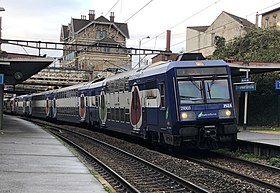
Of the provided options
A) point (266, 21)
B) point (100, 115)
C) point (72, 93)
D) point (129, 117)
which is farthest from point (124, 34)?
point (129, 117)

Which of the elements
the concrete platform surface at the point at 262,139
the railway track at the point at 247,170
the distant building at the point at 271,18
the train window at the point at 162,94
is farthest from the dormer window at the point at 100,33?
the train window at the point at 162,94

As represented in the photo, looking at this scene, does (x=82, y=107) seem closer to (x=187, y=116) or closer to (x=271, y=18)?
(x=187, y=116)

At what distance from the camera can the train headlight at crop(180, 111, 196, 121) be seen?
48.4 feet

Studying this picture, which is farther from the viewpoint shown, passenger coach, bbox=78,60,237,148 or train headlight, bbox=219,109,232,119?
train headlight, bbox=219,109,232,119

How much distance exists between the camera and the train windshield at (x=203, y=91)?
14.9 meters

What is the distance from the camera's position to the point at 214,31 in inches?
2594

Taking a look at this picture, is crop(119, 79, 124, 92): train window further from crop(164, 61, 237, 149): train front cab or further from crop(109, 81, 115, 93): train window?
crop(164, 61, 237, 149): train front cab

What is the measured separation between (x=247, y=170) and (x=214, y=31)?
54.1m

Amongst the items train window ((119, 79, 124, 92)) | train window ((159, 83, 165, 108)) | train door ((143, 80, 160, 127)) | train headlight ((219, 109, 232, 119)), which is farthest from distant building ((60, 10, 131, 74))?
train headlight ((219, 109, 232, 119))

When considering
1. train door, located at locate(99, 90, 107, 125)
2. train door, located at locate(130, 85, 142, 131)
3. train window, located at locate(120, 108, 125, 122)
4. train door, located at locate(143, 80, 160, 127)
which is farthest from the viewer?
train door, located at locate(99, 90, 107, 125)

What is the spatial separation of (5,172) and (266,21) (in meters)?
55.5

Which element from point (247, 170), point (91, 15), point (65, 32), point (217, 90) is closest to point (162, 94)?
point (217, 90)

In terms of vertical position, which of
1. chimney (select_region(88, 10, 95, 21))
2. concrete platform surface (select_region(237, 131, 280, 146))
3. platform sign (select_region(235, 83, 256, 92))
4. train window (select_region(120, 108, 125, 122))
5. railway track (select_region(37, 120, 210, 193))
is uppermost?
chimney (select_region(88, 10, 95, 21))

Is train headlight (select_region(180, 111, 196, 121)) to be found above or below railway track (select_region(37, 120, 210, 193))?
above
